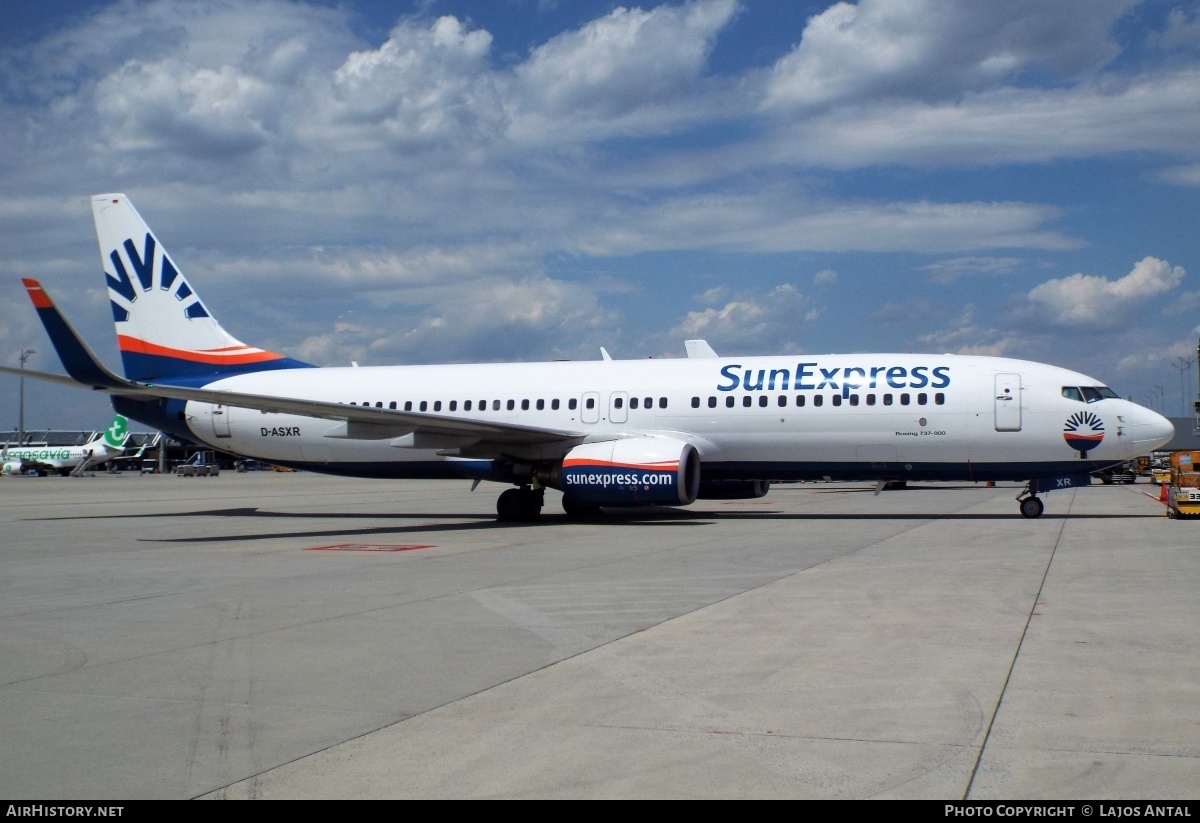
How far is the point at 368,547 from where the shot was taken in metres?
18.2

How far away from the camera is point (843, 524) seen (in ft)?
72.0

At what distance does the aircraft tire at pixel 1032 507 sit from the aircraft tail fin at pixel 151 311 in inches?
763

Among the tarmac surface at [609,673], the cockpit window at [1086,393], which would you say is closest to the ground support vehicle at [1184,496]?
the cockpit window at [1086,393]

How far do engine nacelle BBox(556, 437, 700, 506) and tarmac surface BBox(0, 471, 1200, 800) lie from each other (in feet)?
16.3

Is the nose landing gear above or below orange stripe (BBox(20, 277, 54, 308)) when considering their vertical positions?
below

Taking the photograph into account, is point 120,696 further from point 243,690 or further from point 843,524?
point 843,524

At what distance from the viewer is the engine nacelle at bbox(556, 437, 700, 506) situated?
2173 centimetres

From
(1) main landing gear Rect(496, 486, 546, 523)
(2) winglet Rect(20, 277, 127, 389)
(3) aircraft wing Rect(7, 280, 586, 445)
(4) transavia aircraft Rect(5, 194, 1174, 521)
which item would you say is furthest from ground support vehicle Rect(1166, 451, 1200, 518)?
(2) winglet Rect(20, 277, 127, 389)

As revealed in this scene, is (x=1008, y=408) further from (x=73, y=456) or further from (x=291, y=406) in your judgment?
(x=73, y=456)

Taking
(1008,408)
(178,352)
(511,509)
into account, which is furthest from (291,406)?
(1008,408)

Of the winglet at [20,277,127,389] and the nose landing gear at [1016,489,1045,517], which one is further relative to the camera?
the nose landing gear at [1016,489,1045,517]

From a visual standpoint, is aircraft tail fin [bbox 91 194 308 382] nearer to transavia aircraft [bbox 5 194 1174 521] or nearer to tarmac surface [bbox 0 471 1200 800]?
transavia aircraft [bbox 5 194 1174 521]

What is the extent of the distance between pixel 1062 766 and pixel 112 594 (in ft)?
34.1

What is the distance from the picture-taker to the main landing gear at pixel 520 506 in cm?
2420
